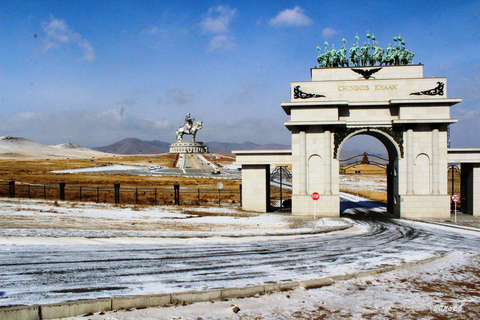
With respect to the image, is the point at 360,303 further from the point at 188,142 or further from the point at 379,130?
the point at 188,142

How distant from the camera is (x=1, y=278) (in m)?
10.1

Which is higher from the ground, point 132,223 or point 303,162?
point 303,162

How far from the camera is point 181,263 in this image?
1282 centimetres

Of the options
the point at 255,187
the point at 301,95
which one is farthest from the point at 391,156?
the point at 255,187

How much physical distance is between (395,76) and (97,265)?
2915 cm

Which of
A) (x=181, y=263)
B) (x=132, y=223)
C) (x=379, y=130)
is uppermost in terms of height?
(x=379, y=130)

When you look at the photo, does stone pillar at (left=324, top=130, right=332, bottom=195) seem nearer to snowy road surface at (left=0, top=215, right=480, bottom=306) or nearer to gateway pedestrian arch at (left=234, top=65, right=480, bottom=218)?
gateway pedestrian arch at (left=234, top=65, right=480, bottom=218)

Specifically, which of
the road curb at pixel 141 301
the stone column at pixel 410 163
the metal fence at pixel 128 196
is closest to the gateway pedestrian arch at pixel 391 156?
the stone column at pixel 410 163

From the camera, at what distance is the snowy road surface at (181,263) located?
382 inches

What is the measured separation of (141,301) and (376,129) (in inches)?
1051

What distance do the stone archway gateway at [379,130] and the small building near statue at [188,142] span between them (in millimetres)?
115126

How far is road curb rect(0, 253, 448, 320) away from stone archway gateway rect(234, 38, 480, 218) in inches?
763

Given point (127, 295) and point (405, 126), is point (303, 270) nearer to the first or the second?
point (127, 295)

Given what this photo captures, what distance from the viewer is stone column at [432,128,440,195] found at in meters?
29.4
